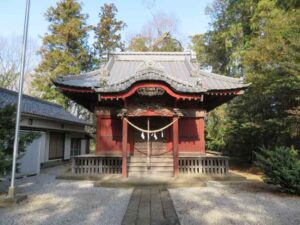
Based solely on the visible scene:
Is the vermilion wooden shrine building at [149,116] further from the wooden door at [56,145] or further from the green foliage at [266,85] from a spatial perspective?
the wooden door at [56,145]

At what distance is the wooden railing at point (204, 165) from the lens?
346 inches

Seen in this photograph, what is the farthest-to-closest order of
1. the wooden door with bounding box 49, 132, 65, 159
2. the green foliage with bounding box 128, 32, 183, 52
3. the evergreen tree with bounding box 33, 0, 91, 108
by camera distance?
the green foliage with bounding box 128, 32, 183, 52 < the evergreen tree with bounding box 33, 0, 91, 108 < the wooden door with bounding box 49, 132, 65, 159

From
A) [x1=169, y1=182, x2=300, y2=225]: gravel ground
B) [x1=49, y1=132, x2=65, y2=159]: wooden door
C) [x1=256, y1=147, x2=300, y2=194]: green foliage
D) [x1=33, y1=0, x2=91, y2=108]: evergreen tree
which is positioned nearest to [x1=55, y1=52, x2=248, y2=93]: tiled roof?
[x1=256, y1=147, x2=300, y2=194]: green foliage

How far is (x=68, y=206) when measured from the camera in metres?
5.15

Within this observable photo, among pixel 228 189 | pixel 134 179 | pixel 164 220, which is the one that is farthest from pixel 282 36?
pixel 164 220

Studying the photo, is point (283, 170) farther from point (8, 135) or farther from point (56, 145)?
point (56, 145)

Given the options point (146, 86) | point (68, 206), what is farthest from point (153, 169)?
point (68, 206)

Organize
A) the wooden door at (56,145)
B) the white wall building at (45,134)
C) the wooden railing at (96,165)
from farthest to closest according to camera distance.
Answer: the wooden door at (56,145) < the white wall building at (45,134) < the wooden railing at (96,165)

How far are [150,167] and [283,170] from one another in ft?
14.3

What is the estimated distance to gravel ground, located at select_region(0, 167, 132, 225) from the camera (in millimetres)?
4262

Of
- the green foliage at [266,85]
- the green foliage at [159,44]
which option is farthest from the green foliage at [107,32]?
the green foliage at [266,85]

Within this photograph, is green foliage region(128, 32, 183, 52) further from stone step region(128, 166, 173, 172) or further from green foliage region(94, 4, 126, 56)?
stone step region(128, 166, 173, 172)

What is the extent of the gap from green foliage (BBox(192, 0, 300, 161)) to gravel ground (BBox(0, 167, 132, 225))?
22.0 feet

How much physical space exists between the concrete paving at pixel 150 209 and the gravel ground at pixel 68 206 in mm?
172
